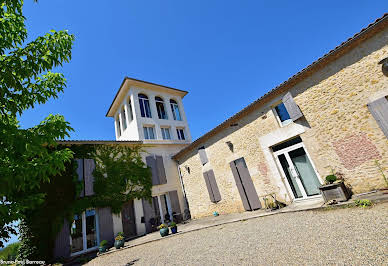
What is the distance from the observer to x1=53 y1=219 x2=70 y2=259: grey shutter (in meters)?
7.71

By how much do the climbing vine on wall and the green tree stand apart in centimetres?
696

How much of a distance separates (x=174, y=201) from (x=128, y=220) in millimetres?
2976

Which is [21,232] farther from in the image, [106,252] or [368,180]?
[368,180]

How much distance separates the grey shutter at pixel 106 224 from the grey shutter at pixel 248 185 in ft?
23.2

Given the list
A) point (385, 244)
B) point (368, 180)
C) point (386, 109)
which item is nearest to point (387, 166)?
point (368, 180)

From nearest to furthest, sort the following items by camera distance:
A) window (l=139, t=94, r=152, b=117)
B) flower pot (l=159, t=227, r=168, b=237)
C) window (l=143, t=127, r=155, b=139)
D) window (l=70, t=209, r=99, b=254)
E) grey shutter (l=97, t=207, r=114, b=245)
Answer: flower pot (l=159, t=227, r=168, b=237), window (l=70, t=209, r=99, b=254), grey shutter (l=97, t=207, r=114, b=245), window (l=143, t=127, r=155, b=139), window (l=139, t=94, r=152, b=117)

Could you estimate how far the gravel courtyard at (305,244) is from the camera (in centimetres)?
277

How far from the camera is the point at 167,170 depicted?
1274 cm

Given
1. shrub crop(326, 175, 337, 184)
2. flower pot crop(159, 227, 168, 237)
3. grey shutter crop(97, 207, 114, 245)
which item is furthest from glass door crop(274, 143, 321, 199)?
grey shutter crop(97, 207, 114, 245)

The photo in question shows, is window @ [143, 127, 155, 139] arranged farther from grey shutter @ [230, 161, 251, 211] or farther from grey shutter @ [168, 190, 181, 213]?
grey shutter @ [230, 161, 251, 211]

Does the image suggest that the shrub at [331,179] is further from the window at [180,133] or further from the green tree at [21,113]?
the window at [180,133]

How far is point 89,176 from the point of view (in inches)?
378

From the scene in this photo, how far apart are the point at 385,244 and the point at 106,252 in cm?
863

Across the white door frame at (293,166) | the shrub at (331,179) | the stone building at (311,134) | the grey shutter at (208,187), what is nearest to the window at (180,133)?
the grey shutter at (208,187)
